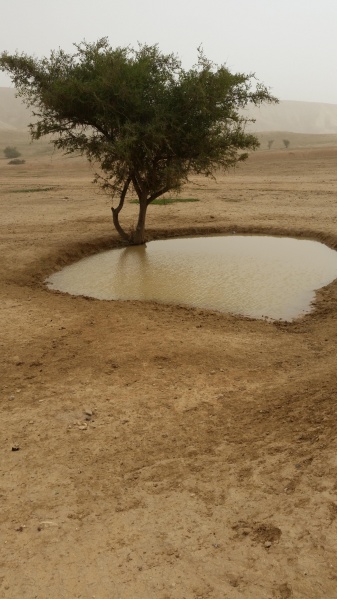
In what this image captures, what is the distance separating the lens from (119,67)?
12898mm

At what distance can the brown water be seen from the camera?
1077 cm

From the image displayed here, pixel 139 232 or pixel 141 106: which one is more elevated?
pixel 141 106

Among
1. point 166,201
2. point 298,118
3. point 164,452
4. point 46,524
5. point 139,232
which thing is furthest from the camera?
point 298,118

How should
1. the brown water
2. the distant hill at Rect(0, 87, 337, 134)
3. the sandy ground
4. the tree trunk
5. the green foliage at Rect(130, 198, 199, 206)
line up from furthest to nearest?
the distant hill at Rect(0, 87, 337, 134) < the green foliage at Rect(130, 198, 199, 206) < the tree trunk < the brown water < the sandy ground

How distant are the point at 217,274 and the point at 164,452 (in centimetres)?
759

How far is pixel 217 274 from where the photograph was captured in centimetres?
1259

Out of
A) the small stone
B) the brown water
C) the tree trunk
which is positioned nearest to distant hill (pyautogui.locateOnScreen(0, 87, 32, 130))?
the tree trunk

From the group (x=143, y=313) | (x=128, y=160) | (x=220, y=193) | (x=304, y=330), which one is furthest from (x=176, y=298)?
(x=220, y=193)

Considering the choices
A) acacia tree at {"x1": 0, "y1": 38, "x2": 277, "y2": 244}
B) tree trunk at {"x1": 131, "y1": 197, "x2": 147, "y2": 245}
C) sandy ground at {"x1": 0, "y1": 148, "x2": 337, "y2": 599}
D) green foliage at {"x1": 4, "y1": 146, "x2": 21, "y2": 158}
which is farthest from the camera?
green foliage at {"x1": 4, "y1": 146, "x2": 21, "y2": 158}

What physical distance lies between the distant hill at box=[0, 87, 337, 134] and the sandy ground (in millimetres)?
Answer: 120845

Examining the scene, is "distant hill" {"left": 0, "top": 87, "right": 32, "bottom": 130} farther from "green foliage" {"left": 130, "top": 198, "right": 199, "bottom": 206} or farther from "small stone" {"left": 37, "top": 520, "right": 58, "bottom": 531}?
"small stone" {"left": 37, "top": 520, "right": 58, "bottom": 531}

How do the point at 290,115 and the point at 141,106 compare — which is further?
the point at 290,115

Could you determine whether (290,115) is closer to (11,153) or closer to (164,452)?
(11,153)

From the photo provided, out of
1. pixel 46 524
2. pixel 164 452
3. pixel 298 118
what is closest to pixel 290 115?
pixel 298 118
